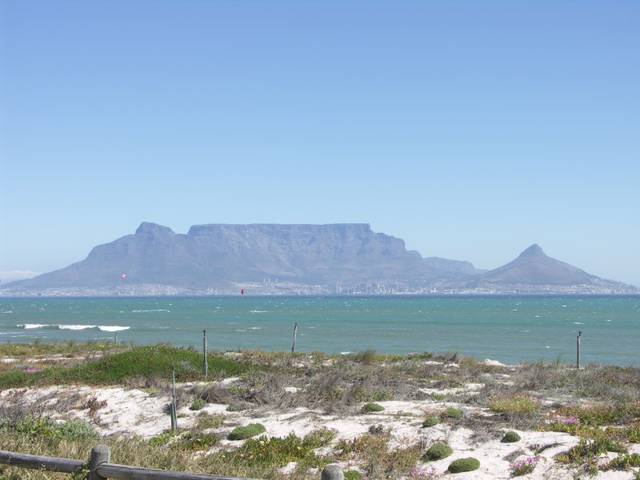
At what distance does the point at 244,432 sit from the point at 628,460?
870cm

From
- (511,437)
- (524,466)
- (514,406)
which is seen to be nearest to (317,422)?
(511,437)

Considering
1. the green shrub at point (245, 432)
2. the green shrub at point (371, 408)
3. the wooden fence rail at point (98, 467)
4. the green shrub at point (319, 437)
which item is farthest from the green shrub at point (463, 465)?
the wooden fence rail at point (98, 467)

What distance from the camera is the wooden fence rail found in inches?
355

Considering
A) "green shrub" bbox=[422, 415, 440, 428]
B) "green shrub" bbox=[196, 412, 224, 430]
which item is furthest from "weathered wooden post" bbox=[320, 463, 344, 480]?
"green shrub" bbox=[196, 412, 224, 430]

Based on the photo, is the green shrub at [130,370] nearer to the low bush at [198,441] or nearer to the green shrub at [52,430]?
the low bush at [198,441]

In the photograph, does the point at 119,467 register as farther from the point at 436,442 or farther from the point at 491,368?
the point at 491,368

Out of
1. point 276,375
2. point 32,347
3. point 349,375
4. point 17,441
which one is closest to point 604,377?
point 349,375

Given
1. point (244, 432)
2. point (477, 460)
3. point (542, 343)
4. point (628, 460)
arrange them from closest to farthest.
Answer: point (628, 460)
point (477, 460)
point (244, 432)
point (542, 343)

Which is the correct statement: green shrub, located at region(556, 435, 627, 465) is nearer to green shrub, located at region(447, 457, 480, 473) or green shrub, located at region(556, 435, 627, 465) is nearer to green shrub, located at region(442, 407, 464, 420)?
green shrub, located at region(447, 457, 480, 473)

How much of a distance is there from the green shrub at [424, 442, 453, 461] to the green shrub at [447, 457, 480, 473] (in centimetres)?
60

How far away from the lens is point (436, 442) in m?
18.2

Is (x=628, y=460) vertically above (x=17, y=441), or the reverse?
(x=17, y=441)

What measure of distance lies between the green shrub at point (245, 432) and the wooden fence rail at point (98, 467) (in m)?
9.44

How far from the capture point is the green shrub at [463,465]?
1652 cm
